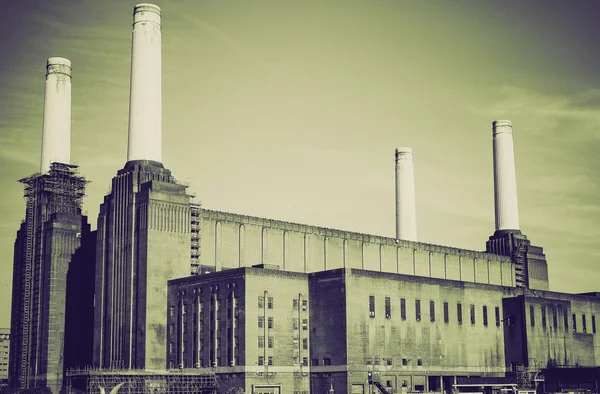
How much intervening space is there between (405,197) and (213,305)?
5852 cm

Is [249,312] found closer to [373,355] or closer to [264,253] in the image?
[373,355]

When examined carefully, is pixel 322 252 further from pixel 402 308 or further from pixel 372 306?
pixel 372 306

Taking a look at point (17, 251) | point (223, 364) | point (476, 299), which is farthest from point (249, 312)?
point (17, 251)

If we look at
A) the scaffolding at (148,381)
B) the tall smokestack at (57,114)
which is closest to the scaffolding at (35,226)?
the tall smokestack at (57,114)

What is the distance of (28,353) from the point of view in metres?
119

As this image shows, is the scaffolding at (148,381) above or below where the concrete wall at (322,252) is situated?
below

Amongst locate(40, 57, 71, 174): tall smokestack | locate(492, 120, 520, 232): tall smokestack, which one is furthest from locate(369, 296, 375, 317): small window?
locate(492, 120, 520, 232): tall smokestack

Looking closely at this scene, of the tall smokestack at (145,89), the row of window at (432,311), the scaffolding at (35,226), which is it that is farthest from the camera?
the scaffolding at (35,226)

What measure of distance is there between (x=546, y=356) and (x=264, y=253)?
4114cm

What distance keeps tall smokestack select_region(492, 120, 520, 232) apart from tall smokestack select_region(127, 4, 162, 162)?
61.7 metres

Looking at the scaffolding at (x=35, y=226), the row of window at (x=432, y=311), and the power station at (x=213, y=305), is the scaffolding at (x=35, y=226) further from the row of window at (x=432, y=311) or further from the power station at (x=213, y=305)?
the row of window at (x=432, y=311)

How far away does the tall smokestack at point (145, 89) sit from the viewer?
11319 cm

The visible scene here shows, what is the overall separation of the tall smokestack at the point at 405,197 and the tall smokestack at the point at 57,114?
5733cm

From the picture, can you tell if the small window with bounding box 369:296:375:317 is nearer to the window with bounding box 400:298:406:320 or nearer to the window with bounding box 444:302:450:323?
the window with bounding box 400:298:406:320
